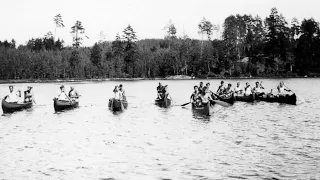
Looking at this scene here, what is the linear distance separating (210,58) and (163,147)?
10124 cm

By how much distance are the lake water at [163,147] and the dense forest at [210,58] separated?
89.0 metres

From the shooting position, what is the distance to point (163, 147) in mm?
18812

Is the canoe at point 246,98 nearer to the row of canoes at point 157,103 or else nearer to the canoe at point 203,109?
the row of canoes at point 157,103

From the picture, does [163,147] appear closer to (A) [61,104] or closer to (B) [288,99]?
(A) [61,104]

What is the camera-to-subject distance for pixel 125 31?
433 feet

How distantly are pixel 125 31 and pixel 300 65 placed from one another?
59.4 meters

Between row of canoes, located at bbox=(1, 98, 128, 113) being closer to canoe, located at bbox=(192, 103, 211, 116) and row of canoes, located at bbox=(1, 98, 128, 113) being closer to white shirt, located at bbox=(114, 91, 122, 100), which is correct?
white shirt, located at bbox=(114, 91, 122, 100)

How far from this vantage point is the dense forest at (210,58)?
11612 cm

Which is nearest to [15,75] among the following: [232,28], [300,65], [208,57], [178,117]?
[208,57]

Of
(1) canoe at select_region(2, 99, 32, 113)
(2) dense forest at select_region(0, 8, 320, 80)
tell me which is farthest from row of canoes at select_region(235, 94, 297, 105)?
(2) dense forest at select_region(0, 8, 320, 80)

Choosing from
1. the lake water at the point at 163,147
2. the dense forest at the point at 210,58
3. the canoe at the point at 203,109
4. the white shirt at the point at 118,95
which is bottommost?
the lake water at the point at 163,147

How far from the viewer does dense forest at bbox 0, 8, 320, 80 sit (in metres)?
116

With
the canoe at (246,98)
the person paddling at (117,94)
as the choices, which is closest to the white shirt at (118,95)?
the person paddling at (117,94)

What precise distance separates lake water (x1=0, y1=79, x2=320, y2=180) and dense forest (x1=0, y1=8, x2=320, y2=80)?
89.0 meters
